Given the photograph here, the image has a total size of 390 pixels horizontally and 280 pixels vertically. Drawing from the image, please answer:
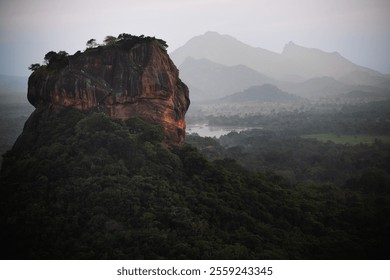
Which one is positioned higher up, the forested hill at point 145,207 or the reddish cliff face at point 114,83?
the reddish cliff face at point 114,83

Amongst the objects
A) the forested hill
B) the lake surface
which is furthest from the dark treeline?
the forested hill

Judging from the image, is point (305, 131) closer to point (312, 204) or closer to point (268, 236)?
point (312, 204)

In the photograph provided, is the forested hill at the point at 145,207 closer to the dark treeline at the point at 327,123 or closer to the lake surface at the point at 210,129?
the dark treeline at the point at 327,123

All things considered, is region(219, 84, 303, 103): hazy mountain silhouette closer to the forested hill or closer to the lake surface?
the lake surface

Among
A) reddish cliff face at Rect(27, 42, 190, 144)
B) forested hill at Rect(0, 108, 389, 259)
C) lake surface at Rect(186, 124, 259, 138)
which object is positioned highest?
reddish cliff face at Rect(27, 42, 190, 144)

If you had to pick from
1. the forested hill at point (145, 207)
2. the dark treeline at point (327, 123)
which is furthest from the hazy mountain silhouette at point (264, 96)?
the forested hill at point (145, 207)

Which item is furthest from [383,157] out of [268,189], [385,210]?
[268,189]

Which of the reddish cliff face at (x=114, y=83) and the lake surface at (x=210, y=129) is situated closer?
the reddish cliff face at (x=114, y=83)

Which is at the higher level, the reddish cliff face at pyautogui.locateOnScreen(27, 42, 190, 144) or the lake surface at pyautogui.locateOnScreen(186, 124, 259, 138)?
the reddish cliff face at pyautogui.locateOnScreen(27, 42, 190, 144)
